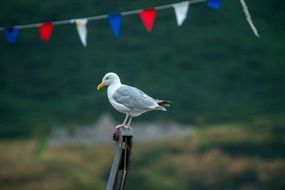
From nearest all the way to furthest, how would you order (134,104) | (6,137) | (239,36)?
(134,104)
(6,137)
(239,36)

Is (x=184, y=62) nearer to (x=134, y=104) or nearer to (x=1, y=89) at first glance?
(x=1, y=89)

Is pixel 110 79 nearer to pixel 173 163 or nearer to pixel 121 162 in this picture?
pixel 121 162

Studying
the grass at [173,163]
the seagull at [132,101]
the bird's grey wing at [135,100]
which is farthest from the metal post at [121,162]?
the grass at [173,163]

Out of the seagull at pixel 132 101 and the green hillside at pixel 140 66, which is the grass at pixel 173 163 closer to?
the green hillside at pixel 140 66

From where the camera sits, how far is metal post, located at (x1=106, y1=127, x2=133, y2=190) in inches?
194

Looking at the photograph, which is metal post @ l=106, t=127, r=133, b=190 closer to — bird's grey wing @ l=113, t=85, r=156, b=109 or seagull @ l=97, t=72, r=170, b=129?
seagull @ l=97, t=72, r=170, b=129

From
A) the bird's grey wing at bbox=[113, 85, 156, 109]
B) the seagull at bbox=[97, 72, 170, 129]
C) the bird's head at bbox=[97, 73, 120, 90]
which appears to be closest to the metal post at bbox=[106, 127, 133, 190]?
the seagull at bbox=[97, 72, 170, 129]

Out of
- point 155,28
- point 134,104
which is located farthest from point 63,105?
point 134,104

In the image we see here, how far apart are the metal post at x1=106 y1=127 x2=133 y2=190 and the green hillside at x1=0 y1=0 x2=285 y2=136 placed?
511cm

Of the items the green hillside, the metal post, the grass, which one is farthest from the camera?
the green hillside

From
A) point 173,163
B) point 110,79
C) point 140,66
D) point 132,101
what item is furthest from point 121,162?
point 140,66

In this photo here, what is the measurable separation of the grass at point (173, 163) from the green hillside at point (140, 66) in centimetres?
25

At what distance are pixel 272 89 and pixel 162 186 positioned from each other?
189 centimetres

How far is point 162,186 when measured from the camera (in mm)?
10172
